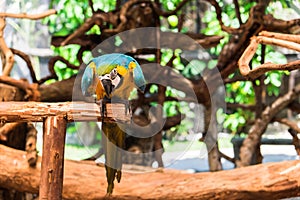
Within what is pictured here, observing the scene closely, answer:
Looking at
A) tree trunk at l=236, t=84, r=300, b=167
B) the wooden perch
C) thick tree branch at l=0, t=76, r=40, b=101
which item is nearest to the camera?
the wooden perch

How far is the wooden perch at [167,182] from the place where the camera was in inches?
52.7

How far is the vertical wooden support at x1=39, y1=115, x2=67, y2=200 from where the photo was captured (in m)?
1.00

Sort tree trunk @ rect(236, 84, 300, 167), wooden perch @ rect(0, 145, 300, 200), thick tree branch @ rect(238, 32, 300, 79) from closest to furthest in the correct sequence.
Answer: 1. thick tree branch @ rect(238, 32, 300, 79)
2. wooden perch @ rect(0, 145, 300, 200)
3. tree trunk @ rect(236, 84, 300, 167)

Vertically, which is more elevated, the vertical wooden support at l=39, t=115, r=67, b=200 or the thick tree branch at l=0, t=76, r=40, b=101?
the thick tree branch at l=0, t=76, r=40, b=101

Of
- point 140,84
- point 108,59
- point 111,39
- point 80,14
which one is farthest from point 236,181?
point 80,14

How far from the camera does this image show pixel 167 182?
1.45 meters

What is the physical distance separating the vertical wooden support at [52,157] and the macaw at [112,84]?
0.36 feet

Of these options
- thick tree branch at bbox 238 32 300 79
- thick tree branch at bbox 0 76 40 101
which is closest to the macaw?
thick tree branch at bbox 238 32 300 79

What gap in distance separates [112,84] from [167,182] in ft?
1.72

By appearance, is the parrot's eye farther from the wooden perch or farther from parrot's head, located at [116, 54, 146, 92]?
the wooden perch

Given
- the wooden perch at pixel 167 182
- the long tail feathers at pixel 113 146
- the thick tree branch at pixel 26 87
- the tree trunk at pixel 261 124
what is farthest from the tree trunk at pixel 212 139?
the long tail feathers at pixel 113 146

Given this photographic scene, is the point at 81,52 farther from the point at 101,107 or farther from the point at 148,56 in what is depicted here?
the point at 101,107

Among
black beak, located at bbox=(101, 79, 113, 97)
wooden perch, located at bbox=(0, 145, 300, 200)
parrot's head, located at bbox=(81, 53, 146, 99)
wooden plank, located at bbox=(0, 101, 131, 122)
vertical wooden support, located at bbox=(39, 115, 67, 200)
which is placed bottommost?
wooden perch, located at bbox=(0, 145, 300, 200)

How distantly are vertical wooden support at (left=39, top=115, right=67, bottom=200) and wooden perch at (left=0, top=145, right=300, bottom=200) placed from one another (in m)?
0.46
